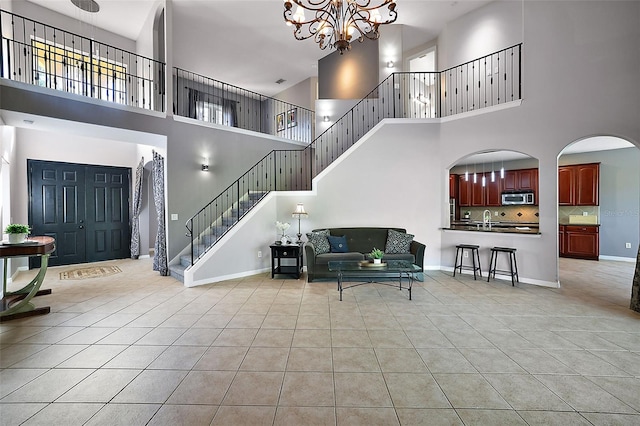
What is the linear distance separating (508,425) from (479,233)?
4735mm

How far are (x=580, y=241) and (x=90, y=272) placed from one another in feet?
41.6

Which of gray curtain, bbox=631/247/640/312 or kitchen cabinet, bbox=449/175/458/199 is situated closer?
gray curtain, bbox=631/247/640/312

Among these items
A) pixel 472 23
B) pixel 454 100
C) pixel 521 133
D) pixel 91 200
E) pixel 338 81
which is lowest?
pixel 91 200

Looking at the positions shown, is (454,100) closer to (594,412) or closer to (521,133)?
(521,133)

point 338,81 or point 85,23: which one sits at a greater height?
point 85,23

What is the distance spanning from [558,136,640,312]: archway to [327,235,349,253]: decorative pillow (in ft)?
17.0

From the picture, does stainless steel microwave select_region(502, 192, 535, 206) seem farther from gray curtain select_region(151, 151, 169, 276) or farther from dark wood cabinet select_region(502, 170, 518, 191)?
gray curtain select_region(151, 151, 169, 276)

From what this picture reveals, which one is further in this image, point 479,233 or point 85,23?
point 85,23

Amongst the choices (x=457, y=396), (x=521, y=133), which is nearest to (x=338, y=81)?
(x=521, y=133)

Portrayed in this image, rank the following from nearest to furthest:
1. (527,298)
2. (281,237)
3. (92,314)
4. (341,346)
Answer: (341,346) → (92,314) → (527,298) → (281,237)

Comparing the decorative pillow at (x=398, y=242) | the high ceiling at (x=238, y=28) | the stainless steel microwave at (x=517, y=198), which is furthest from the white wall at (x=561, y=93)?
the stainless steel microwave at (x=517, y=198)

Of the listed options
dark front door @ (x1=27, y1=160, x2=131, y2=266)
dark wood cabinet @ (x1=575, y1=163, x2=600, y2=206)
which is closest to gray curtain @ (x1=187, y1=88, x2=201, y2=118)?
dark front door @ (x1=27, y1=160, x2=131, y2=266)

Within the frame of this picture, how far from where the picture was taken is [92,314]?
155 inches

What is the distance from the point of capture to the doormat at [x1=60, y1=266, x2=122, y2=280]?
6.06 m
